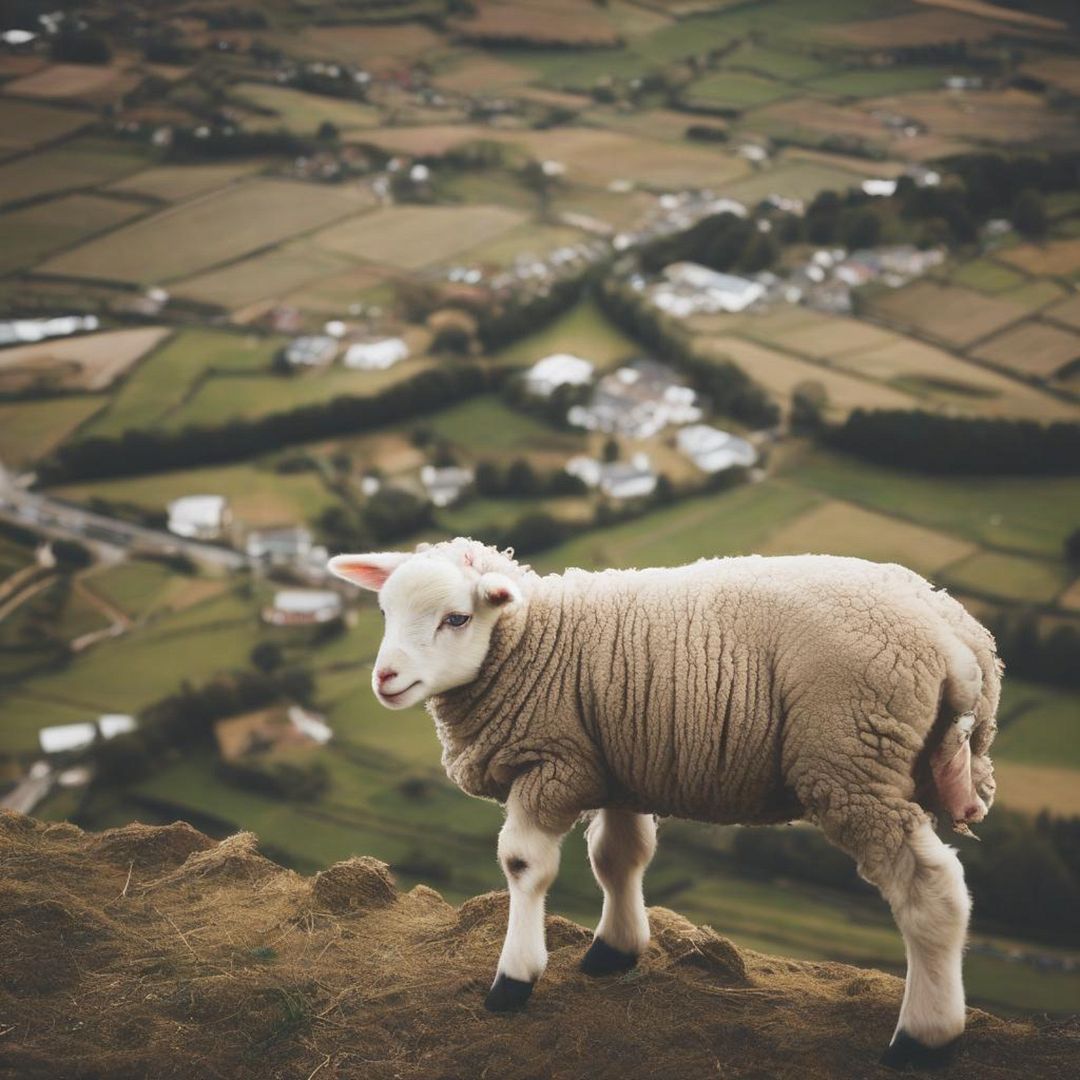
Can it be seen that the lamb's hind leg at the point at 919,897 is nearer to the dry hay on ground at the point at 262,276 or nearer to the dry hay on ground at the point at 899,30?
the dry hay on ground at the point at 262,276

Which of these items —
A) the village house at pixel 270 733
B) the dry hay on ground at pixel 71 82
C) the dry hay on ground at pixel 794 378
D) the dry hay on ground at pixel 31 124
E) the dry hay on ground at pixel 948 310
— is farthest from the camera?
the dry hay on ground at pixel 71 82

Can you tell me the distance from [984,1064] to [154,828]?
6270 millimetres

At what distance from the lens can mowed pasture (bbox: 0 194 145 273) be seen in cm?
4131

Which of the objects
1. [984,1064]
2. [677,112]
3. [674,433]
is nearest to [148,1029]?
[984,1064]

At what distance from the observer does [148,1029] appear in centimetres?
772

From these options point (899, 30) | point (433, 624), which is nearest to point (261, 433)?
point (899, 30)

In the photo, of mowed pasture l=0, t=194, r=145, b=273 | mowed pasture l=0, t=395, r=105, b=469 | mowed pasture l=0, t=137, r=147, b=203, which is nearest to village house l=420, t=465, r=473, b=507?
mowed pasture l=0, t=395, r=105, b=469

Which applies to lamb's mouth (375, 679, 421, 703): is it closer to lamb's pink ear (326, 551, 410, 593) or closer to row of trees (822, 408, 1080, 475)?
lamb's pink ear (326, 551, 410, 593)

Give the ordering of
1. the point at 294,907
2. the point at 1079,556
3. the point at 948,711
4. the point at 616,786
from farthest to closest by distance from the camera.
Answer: the point at 1079,556, the point at 294,907, the point at 616,786, the point at 948,711

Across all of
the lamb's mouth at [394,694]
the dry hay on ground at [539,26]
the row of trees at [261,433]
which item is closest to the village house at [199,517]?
the row of trees at [261,433]

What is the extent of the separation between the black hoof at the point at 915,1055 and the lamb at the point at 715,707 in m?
0.01

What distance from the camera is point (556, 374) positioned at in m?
41.9

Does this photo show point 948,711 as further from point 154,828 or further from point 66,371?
point 66,371

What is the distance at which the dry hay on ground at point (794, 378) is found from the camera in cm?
3712
